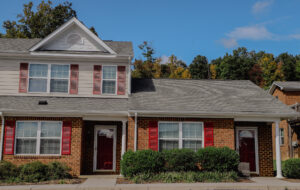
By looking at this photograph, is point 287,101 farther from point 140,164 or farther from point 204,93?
point 140,164

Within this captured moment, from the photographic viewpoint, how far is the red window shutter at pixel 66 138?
13.0 meters

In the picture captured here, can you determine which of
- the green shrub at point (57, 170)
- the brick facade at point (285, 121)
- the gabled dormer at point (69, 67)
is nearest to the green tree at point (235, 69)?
the brick facade at point (285, 121)

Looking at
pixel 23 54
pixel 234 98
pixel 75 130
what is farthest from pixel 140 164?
pixel 23 54

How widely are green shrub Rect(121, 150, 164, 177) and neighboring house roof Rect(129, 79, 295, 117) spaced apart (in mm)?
1937

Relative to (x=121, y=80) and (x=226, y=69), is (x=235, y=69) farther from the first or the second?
(x=121, y=80)

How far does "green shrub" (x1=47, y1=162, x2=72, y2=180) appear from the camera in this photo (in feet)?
38.9

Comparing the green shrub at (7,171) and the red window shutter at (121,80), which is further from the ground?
the red window shutter at (121,80)

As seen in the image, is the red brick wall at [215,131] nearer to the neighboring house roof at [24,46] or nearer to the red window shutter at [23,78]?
the neighboring house roof at [24,46]

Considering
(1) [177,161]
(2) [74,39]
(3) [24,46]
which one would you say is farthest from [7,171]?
(2) [74,39]

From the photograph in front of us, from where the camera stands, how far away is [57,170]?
39.3ft

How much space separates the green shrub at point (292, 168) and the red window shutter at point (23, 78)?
1274cm

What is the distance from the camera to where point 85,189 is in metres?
10.2

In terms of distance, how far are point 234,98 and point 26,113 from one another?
9836 millimetres

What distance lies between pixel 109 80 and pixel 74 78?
5.73 feet
